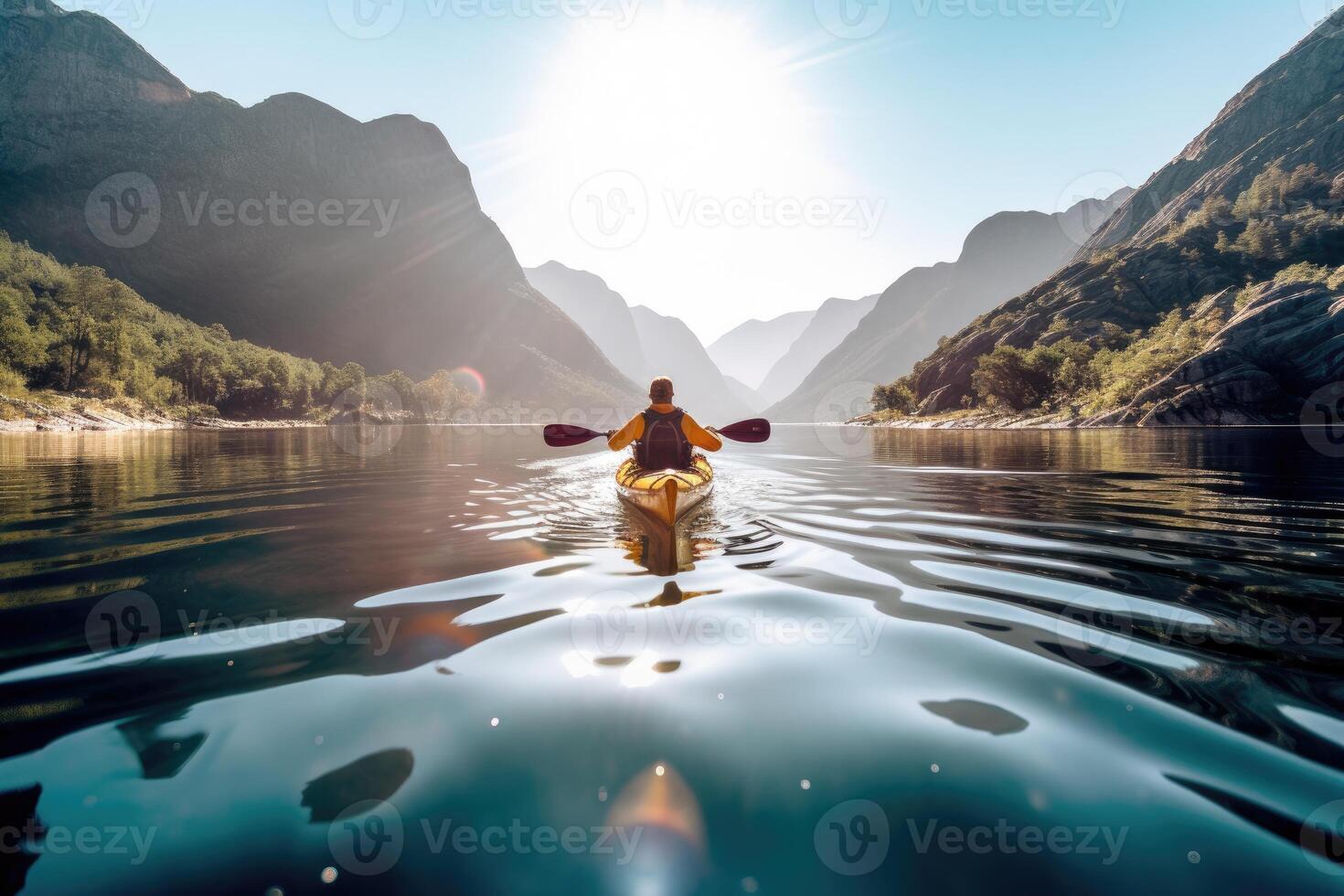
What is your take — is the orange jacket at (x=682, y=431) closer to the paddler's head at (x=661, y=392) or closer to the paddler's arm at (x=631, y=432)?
the paddler's arm at (x=631, y=432)

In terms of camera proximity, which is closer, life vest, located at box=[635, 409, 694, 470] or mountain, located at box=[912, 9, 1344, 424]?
life vest, located at box=[635, 409, 694, 470]

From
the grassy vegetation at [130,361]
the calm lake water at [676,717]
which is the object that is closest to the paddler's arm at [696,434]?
the calm lake water at [676,717]

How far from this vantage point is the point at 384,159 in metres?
184

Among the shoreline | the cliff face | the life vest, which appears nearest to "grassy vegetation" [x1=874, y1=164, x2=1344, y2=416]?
the cliff face

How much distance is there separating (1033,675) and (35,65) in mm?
Result: 201929

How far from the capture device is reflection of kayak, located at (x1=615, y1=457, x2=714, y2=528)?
8047 mm

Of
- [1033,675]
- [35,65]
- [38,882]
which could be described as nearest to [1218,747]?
[1033,675]

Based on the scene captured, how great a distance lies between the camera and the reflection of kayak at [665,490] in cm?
805

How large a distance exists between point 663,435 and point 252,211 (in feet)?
605

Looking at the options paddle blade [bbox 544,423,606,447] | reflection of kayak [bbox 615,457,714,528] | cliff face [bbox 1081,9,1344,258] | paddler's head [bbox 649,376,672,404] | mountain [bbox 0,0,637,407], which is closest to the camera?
reflection of kayak [bbox 615,457,714,528]

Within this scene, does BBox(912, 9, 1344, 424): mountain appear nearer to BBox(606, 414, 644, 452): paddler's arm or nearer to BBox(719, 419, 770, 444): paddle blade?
BBox(719, 419, 770, 444): paddle blade

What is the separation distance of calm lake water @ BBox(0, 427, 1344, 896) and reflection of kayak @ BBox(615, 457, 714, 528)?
5.37 ft

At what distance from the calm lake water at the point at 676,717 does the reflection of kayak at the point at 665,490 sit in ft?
5.37

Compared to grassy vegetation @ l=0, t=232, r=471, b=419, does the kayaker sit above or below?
below
